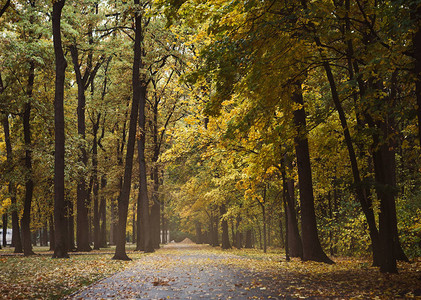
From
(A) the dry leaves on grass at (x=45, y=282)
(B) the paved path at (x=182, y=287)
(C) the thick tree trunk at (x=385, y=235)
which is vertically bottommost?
(B) the paved path at (x=182, y=287)

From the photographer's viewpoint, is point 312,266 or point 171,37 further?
point 171,37

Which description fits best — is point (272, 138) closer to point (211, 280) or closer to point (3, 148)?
point (211, 280)

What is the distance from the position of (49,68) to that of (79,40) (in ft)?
8.18

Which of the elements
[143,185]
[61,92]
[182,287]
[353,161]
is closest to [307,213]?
[353,161]

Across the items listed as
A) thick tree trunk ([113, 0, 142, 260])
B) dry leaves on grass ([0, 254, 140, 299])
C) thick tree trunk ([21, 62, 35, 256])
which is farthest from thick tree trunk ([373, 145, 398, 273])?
thick tree trunk ([21, 62, 35, 256])

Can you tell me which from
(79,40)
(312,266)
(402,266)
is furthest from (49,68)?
(402,266)

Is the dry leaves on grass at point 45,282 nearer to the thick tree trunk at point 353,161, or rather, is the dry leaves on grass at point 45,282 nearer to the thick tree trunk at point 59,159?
the thick tree trunk at point 59,159

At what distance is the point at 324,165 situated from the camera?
18.5 metres

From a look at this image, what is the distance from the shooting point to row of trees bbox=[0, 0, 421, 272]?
930 centimetres

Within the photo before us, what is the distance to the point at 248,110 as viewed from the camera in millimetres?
12680

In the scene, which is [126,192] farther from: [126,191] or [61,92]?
[61,92]

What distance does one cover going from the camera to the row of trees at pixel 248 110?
9297 mm

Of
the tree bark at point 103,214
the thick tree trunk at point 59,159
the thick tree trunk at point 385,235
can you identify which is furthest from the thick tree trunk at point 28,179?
the thick tree trunk at point 385,235

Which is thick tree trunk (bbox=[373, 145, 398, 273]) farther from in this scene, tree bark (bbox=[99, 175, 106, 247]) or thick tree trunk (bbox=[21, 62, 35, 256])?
tree bark (bbox=[99, 175, 106, 247])
